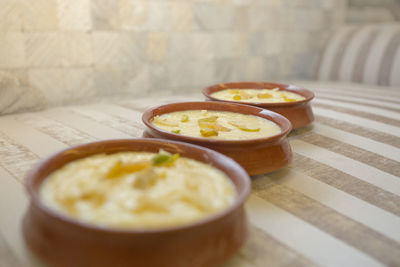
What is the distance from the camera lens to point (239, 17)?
11.0 feet

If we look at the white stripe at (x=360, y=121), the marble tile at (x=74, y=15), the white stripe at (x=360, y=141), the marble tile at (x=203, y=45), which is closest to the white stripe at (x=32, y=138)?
the marble tile at (x=74, y=15)

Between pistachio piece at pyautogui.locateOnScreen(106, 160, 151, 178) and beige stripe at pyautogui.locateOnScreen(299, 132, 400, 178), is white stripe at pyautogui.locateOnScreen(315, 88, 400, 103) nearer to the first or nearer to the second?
beige stripe at pyautogui.locateOnScreen(299, 132, 400, 178)

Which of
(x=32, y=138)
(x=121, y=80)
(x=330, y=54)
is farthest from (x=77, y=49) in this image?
(x=330, y=54)

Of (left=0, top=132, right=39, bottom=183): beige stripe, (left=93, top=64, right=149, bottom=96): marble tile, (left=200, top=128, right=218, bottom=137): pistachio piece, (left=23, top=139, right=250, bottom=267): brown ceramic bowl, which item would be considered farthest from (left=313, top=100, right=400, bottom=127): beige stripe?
(left=0, top=132, right=39, bottom=183): beige stripe

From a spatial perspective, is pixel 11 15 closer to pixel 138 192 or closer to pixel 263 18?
pixel 138 192

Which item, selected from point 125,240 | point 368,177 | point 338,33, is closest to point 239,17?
point 338,33

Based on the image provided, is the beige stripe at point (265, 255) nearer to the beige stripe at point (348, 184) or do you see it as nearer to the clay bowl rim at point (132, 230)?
the clay bowl rim at point (132, 230)

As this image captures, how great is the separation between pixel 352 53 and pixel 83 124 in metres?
2.82

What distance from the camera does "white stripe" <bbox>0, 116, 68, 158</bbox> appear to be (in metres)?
1.47

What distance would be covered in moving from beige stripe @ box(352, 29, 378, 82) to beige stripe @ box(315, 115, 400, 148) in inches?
66.1

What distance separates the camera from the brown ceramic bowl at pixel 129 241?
2.18 feet

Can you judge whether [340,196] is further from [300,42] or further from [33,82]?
[300,42]

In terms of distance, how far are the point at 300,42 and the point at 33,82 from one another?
287 cm

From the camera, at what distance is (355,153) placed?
1.56 metres
